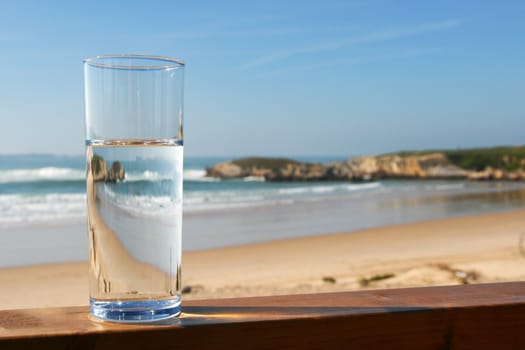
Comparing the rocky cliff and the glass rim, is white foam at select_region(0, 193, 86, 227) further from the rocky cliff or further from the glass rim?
the rocky cliff

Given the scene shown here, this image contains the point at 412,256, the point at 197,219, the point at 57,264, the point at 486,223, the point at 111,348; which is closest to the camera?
the point at 111,348

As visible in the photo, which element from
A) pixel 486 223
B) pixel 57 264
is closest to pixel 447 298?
pixel 57 264

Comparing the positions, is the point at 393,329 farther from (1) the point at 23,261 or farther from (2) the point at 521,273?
(1) the point at 23,261

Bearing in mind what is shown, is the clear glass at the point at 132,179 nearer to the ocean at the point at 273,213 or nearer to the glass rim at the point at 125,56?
the glass rim at the point at 125,56

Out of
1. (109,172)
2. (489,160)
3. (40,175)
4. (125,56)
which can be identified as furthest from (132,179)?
(489,160)

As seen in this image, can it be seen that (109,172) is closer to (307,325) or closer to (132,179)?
(132,179)
